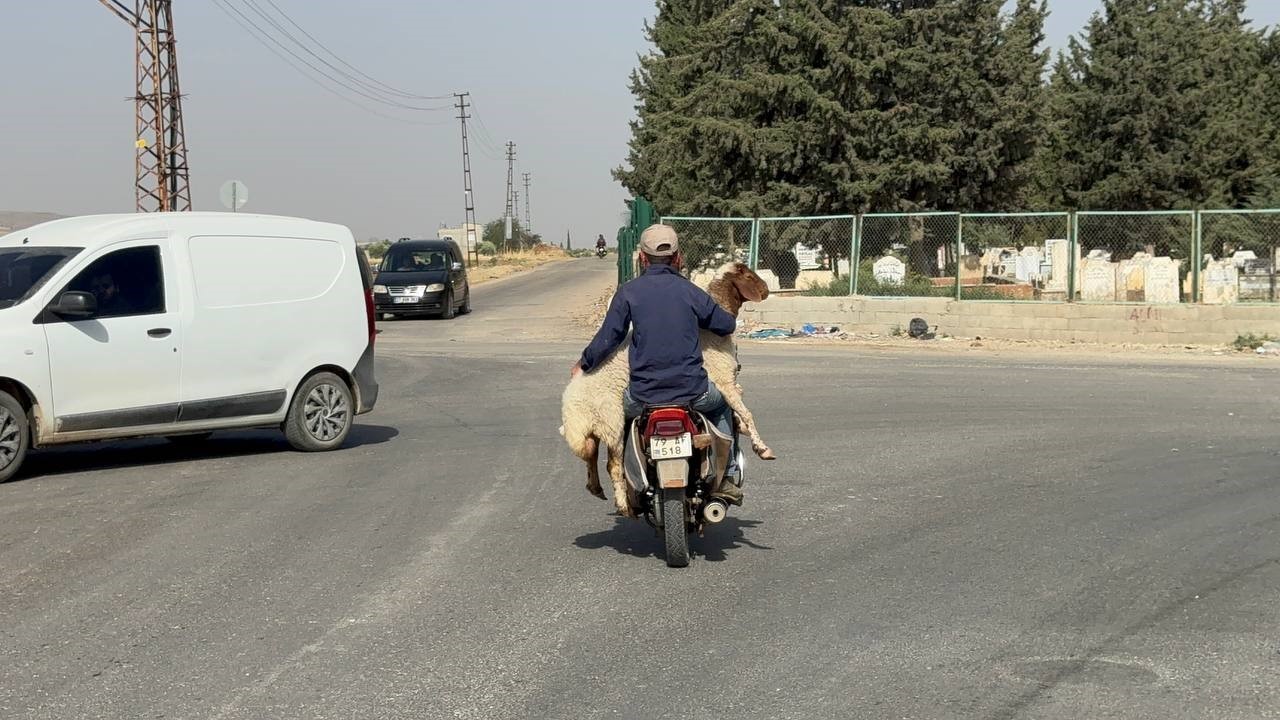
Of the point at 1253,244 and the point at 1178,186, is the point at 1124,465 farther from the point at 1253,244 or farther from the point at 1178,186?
the point at 1178,186

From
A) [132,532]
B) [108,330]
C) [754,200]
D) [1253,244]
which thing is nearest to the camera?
→ [132,532]

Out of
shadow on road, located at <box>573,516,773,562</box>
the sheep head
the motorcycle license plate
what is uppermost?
the sheep head

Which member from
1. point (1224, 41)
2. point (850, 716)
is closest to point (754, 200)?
point (1224, 41)

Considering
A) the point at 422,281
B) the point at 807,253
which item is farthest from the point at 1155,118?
the point at 422,281

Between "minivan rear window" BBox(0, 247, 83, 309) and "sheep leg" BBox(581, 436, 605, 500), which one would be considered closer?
"sheep leg" BBox(581, 436, 605, 500)

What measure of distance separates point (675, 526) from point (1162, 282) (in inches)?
721

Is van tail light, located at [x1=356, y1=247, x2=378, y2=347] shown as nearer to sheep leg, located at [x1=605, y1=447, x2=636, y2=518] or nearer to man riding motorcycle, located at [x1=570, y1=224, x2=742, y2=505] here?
man riding motorcycle, located at [x1=570, y1=224, x2=742, y2=505]

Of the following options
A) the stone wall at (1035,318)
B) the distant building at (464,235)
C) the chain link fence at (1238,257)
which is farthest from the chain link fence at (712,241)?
the distant building at (464,235)

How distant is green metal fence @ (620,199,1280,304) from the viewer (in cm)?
2286

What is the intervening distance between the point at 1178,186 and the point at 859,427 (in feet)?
143

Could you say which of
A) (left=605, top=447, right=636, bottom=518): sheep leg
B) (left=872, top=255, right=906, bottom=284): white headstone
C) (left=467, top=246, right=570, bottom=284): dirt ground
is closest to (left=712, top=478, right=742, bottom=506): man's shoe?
(left=605, top=447, right=636, bottom=518): sheep leg

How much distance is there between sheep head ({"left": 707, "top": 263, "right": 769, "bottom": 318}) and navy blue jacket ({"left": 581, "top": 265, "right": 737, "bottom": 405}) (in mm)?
350

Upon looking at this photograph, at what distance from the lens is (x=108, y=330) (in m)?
10.3

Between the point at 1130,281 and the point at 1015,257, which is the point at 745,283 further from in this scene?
the point at 1015,257
